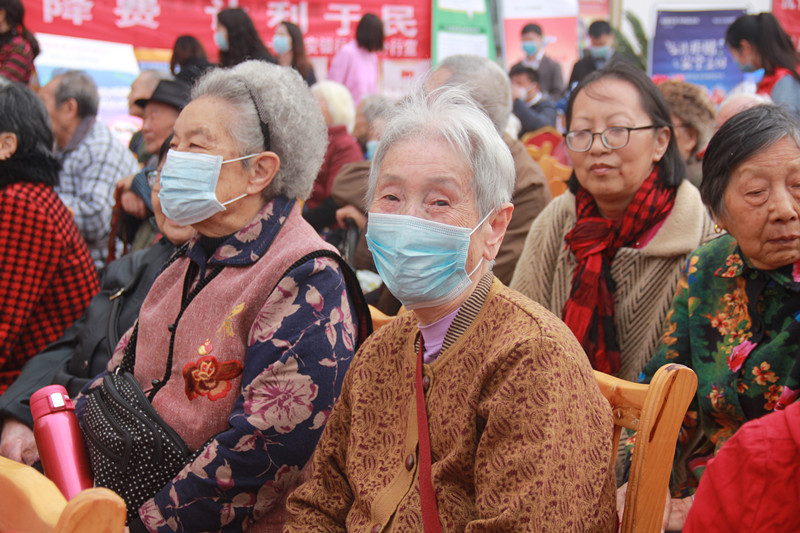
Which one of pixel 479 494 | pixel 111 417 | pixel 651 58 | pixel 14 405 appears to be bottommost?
pixel 14 405

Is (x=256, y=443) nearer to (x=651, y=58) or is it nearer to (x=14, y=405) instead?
(x=14, y=405)

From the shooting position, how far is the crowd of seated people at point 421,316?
1583 mm

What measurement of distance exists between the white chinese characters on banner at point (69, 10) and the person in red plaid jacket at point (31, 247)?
4.14 metres

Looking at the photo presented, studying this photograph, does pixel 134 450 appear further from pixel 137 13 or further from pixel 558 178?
pixel 137 13

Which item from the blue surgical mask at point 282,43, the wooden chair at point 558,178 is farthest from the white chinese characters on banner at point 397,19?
the wooden chair at point 558,178

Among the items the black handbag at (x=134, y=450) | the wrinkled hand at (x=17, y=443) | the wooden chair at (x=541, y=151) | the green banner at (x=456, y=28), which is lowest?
the wrinkled hand at (x=17, y=443)

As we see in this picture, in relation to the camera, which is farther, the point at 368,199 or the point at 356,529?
the point at 368,199

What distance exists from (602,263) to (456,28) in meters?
6.09

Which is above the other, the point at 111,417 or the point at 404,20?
the point at 404,20

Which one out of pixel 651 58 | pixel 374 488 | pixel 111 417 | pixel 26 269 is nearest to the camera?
pixel 374 488

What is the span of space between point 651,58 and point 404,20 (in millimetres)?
3480

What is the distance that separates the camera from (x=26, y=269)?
10.6 feet

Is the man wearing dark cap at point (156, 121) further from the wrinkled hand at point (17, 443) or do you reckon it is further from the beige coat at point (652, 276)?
the beige coat at point (652, 276)

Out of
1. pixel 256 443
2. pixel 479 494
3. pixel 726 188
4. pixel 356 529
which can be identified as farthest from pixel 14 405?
pixel 726 188
